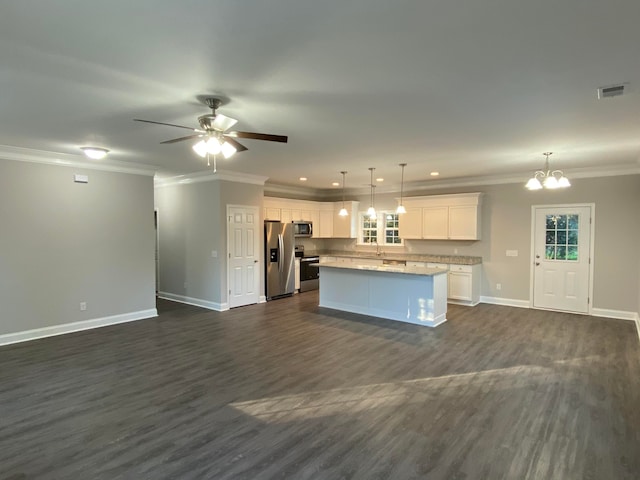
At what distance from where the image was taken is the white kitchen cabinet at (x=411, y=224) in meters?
8.20

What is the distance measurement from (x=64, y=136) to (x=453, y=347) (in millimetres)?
5414

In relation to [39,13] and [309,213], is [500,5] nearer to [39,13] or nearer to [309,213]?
[39,13]

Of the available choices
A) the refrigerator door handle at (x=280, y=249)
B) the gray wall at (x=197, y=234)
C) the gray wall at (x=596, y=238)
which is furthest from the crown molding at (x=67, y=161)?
the gray wall at (x=596, y=238)

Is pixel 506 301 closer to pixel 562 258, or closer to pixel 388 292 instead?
pixel 562 258

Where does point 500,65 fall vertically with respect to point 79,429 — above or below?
above

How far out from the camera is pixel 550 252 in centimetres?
684

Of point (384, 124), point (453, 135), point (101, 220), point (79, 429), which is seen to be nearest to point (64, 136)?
point (101, 220)

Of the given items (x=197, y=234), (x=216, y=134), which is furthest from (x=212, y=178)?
(x=216, y=134)

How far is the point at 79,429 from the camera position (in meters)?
2.90

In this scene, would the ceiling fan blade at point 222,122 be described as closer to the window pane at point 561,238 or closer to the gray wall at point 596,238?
the gray wall at point 596,238

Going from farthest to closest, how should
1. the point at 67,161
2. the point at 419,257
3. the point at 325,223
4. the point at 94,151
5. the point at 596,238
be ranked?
1. the point at 325,223
2. the point at 419,257
3. the point at 596,238
4. the point at 67,161
5. the point at 94,151

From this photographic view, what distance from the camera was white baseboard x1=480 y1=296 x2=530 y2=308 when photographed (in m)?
7.12

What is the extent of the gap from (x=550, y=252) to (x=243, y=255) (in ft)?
19.3

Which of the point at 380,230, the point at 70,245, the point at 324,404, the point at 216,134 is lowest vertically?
the point at 324,404
